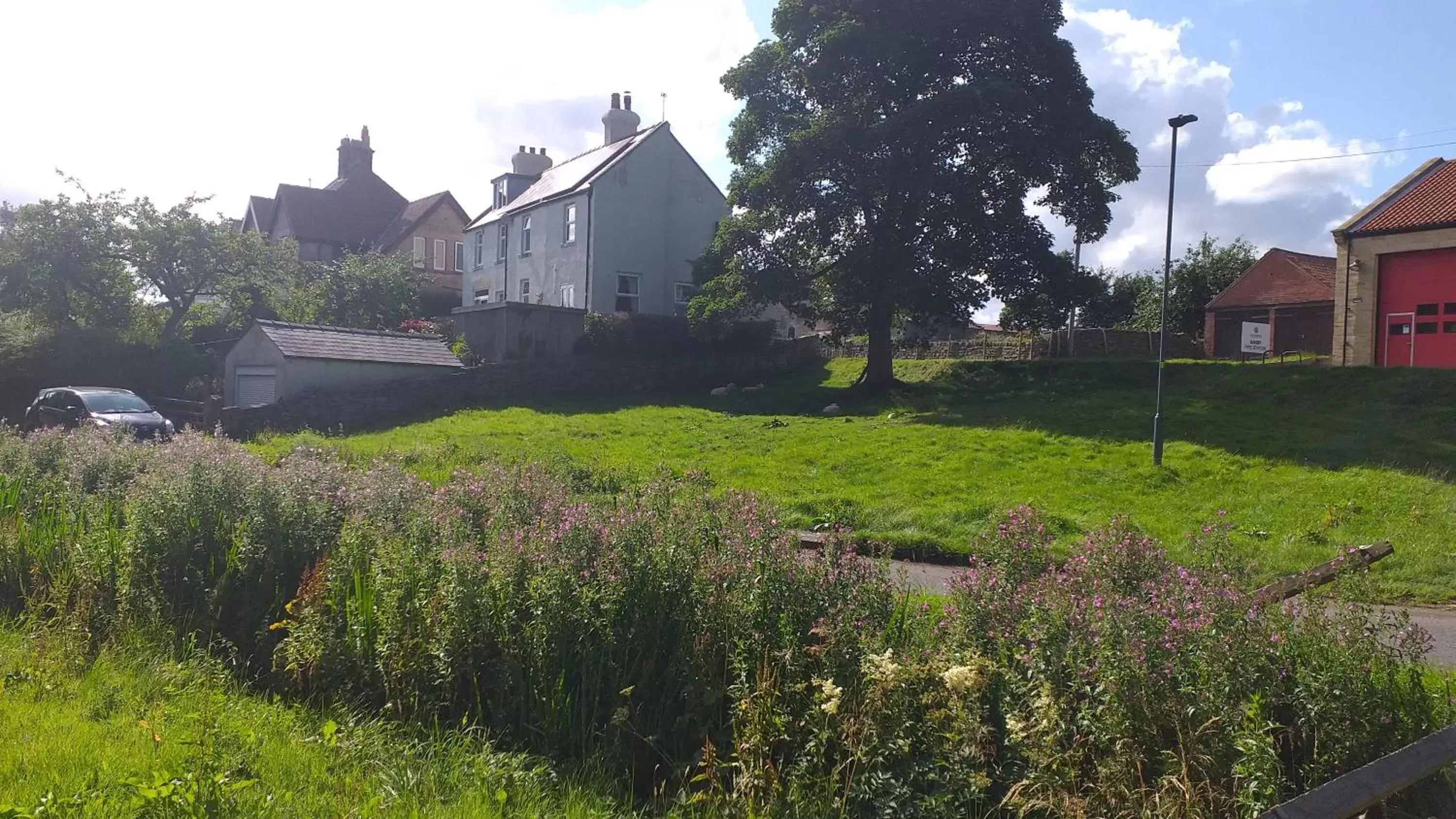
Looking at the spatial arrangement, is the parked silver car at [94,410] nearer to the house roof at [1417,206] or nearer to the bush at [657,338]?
the bush at [657,338]

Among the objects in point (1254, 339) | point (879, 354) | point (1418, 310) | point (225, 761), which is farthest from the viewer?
point (1254, 339)

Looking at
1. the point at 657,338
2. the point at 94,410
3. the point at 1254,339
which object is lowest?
the point at 94,410

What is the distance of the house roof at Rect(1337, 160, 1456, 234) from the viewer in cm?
2847

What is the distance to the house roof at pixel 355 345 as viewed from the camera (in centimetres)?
3105

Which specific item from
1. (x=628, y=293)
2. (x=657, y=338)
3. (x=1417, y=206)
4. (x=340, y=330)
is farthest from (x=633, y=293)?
(x=1417, y=206)

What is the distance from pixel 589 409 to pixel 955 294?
11.5 metres

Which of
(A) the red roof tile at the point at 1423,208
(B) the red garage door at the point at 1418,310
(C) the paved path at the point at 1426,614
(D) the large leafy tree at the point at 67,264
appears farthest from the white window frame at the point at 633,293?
(C) the paved path at the point at 1426,614

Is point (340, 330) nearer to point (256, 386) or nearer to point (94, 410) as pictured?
point (256, 386)

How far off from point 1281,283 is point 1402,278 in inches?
653

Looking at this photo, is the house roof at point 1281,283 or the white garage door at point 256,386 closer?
the white garage door at point 256,386

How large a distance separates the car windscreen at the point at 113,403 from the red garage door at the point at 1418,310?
3416 cm

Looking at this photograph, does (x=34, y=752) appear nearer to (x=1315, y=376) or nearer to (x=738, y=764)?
(x=738, y=764)

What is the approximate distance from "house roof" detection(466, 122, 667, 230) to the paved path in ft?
108

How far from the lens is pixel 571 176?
45.5m
